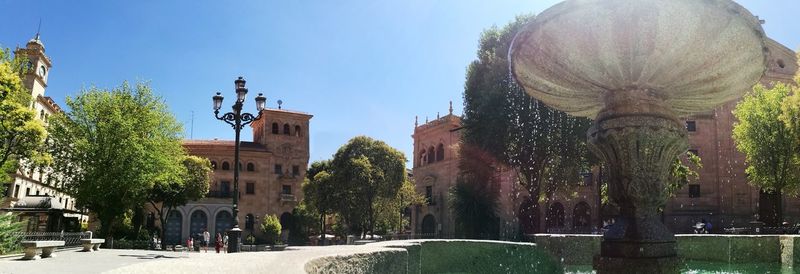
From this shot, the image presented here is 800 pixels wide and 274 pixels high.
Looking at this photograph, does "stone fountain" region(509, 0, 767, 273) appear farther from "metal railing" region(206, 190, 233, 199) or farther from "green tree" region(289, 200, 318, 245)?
"metal railing" region(206, 190, 233, 199)

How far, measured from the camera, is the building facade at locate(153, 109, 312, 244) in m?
52.1

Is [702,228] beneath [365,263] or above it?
beneath

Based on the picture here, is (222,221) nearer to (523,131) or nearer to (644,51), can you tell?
(523,131)

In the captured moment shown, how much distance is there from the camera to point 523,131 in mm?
24516

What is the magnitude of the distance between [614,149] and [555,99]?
1.37 metres

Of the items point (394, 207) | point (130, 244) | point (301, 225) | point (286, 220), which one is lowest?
point (301, 225)

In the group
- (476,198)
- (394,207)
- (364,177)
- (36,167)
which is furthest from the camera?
(394,207)

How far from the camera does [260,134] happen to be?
58.2 m

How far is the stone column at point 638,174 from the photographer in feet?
18.8

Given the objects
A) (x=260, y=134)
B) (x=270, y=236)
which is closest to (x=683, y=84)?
(x=270, y=236)

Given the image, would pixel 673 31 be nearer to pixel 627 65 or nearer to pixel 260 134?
pixel 627 65

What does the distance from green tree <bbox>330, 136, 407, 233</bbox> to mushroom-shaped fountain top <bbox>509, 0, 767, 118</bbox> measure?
29.3 m

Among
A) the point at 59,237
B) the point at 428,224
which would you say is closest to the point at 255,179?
the point at 428,224

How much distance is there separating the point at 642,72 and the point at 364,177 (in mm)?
30220
